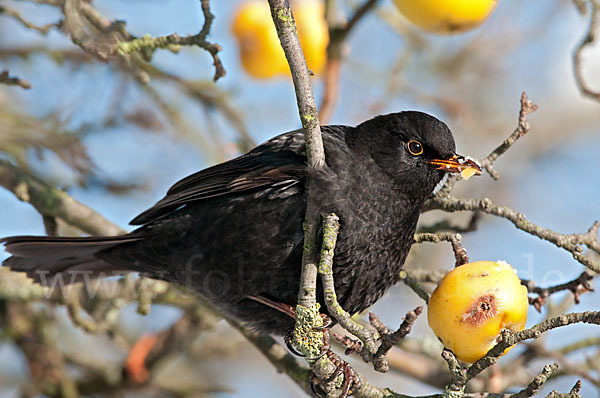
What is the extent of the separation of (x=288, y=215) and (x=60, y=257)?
152 cm

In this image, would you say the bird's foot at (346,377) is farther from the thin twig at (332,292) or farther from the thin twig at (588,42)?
the thin twig at (588,42)

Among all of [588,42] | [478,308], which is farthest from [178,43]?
[588,42]

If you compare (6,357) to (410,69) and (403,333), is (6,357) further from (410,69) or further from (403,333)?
(403,333)

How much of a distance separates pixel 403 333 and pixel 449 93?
4.27 m

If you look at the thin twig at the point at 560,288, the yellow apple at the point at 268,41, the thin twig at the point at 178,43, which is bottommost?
the thin twig at the point at 560,288

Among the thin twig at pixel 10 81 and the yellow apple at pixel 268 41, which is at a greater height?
the yellow apple at pixel 268 41

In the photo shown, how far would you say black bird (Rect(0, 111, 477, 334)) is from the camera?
3.10 m

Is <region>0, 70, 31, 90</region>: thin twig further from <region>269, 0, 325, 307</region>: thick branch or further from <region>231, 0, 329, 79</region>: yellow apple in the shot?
<region>231, 0, 329, 79</region>: yellow apple

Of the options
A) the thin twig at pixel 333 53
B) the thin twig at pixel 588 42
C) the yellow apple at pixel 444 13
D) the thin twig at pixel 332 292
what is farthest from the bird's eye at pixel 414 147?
the thin twig at pixel 333 53

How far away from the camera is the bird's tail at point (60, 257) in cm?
373

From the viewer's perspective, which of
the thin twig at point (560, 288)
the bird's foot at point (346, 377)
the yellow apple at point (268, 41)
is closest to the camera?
the bird's foot at point (346, 377)

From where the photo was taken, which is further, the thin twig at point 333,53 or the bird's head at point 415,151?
the thin twig at point 333,53

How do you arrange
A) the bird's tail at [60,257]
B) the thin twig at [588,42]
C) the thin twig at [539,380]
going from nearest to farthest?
the thin twig at [539,380], the thin twig at [588,42], the bird's tail at [60,257]

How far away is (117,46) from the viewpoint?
324 centimetres
